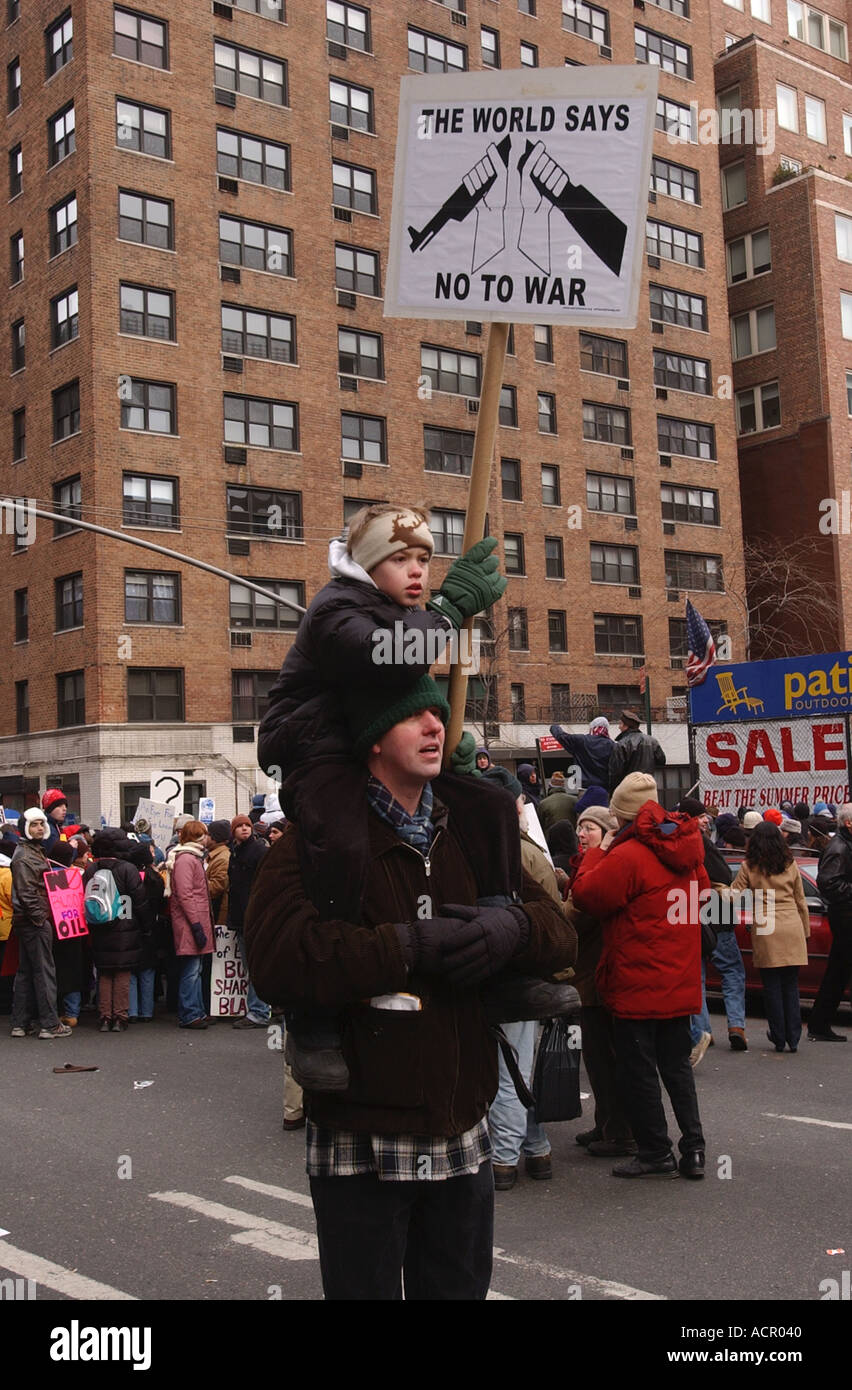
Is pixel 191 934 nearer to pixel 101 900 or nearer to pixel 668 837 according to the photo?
pixel 101 900

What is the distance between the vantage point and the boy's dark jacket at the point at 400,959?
8.79 ft

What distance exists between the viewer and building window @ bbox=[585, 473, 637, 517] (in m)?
47.5

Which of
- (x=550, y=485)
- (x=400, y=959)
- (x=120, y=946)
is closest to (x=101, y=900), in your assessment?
(x=120, y=946)

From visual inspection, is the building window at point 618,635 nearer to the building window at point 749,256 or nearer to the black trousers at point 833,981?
the building window at point 749,256

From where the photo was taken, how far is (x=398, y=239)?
3.54 metres

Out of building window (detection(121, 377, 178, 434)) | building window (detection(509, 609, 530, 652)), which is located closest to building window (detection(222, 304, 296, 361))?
building window (detection(121, 377, 178, 434))

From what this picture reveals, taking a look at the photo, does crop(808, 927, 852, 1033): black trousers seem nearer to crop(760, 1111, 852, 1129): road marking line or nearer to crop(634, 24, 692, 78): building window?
crop(760, 1111, 852, 1129): road marking line

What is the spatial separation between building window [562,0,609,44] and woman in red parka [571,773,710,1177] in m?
48.6

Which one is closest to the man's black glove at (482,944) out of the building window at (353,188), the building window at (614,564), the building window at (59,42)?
Result: the building window at (59,42)

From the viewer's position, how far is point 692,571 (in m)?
49.9

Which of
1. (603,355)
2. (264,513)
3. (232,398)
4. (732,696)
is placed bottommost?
(732,696)

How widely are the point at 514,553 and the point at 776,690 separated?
27.6 m

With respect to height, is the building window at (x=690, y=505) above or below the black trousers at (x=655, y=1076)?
above

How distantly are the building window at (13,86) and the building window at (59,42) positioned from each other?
236 centimetres
